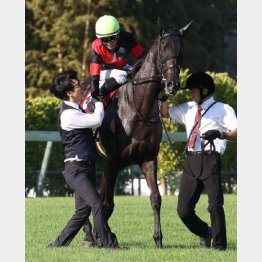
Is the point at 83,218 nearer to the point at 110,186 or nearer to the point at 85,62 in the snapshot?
the point at 110,186

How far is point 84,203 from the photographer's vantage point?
11.2m

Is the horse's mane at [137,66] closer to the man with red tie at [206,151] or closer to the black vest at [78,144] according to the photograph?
the man with red tie at [206,151]

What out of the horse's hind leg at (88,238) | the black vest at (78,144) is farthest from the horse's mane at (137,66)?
the horse's hind leg at (88,238)

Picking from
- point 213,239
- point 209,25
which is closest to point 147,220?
point 213,239

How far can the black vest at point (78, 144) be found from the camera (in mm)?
11078

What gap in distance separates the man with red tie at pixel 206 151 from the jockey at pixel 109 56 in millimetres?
1074

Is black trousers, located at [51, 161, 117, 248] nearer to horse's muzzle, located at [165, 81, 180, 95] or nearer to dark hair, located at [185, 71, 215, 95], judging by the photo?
horse's muzzle, located at [165, 81, 180, 95]

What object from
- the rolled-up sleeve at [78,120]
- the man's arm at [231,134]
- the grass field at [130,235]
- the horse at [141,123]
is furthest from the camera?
the horse at [141,123]

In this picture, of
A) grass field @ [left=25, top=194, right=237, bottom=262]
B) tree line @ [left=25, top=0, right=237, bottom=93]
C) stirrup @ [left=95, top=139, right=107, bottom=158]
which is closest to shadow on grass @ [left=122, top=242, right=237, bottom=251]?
grass field @ [left=25, top=194, right=237, bottom=262]

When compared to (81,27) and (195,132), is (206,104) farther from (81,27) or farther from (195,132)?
(81,27)

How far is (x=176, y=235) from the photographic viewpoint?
1325 centimetres

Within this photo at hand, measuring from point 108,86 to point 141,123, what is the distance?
66 centimetres

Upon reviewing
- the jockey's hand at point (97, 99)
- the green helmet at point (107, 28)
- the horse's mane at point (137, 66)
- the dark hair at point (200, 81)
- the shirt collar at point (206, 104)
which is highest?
the green helmet at point (107, 28)

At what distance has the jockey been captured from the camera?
11.8m
